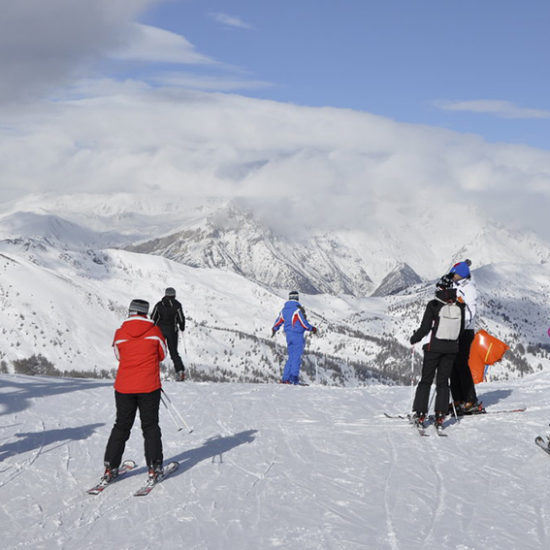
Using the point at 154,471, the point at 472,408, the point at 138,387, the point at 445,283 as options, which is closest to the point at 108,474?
the point at 154,471

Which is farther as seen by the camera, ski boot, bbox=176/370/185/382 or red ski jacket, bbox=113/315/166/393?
ski boot, bbox=176/370/185/382

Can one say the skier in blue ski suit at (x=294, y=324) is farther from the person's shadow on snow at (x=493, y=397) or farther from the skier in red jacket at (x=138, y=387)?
the skier in red jacket at (x=138, y=387)

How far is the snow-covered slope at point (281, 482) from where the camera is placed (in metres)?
8.54

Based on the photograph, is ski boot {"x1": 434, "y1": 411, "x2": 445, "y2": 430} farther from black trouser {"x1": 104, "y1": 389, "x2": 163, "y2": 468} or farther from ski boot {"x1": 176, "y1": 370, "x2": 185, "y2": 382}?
ski boot {"x1": 176, "y1": 370, "x2": 185, "y2": 382}

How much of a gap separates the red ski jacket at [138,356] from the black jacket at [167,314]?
1089 centimetres

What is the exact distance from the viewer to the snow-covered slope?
336 inches

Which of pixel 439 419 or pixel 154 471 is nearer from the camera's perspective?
pixel 154 471

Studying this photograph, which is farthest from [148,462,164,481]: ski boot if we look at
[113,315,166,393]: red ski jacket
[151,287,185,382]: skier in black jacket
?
[151,287,185,382]: skier in black jacket

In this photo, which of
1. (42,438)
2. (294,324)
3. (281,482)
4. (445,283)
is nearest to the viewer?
(281,482)

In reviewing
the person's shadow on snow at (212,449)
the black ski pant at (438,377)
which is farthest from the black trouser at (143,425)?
the black ski pant at (438,377)

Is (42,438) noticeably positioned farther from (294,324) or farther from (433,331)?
(294,324)

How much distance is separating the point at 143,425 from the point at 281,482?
7.28ft

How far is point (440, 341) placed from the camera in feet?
43.0

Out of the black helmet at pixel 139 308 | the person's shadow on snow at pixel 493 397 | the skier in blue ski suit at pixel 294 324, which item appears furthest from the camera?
the skier in blue ski suit at pixel 294 324
